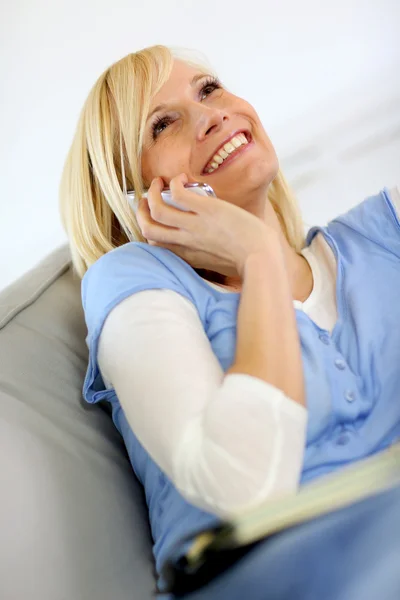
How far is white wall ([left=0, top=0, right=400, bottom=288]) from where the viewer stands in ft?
4.50

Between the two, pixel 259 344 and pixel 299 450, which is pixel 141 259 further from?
pixel 299 450

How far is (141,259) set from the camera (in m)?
0.78

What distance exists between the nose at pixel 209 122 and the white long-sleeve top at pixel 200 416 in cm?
35


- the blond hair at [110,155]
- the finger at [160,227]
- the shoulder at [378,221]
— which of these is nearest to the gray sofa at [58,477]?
the blond hair at [110,155]

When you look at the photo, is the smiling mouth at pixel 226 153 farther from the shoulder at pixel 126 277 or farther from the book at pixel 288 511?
the book at pixel 288 511

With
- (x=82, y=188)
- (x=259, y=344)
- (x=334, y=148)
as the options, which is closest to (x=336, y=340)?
(x=259, y=344)

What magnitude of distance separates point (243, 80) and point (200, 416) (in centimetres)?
115

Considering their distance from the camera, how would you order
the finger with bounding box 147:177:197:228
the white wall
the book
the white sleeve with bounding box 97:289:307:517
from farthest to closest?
the white wall < the finger with bounding box 147:177:197:228 < the white sleeve with bounding box 97:289:307:517 < the book

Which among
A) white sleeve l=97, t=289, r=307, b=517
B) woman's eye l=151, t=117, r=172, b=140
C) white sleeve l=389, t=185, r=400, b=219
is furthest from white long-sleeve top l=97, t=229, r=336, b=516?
white sleeve l=389, t=185, r=400, b=219

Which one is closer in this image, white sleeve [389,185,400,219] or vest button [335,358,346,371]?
vest button [335,358,346,371]

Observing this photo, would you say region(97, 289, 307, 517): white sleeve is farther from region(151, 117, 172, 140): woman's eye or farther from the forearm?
region(151, 117, 172, 140): woman's eye

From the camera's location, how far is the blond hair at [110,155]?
3.06 feet

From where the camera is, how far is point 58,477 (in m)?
0.70

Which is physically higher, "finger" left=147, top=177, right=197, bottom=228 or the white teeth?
the white teeth
